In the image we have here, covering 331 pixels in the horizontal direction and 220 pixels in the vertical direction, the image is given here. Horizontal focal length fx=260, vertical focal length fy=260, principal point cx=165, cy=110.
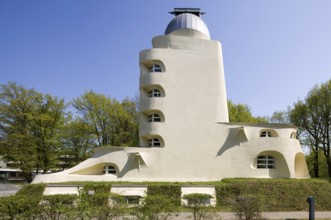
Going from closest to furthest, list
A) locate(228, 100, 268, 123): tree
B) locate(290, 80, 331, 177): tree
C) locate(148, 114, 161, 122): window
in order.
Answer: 1. locate(148, 114, 161, 122): window
2. locate(290, 80, 331, 177): tree
3. locate(228, 100, 268, 123): tree

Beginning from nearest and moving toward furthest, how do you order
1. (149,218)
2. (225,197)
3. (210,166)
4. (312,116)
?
(149,218), (225,197), (210,166), (312,116)

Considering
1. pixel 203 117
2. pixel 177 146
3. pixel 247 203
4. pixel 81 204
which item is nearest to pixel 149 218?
pixel 81 204

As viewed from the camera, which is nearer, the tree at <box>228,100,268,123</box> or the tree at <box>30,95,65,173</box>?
the tree at <box>30,95,65,173</box>

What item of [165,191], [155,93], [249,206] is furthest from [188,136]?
[249,206]

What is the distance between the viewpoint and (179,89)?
2478 centimetres

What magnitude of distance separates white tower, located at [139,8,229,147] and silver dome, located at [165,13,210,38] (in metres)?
1.52

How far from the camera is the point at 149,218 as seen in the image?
10.3 m

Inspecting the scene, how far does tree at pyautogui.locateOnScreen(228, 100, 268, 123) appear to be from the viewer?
3931 cm

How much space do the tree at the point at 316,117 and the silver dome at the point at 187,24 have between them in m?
15.2

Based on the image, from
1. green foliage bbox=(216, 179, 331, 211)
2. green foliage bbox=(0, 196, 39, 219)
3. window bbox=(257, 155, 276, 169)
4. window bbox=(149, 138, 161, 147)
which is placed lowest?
green foliage bbox=(216, 179, 331, 211)

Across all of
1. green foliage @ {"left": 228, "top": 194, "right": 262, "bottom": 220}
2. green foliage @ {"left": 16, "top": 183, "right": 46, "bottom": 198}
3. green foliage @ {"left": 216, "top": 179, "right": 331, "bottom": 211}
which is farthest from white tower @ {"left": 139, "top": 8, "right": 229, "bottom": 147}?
green foliage @ {"left": 228, "top": 194, "right": 262, "bottom": 220}

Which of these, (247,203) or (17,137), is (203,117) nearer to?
(247,203)

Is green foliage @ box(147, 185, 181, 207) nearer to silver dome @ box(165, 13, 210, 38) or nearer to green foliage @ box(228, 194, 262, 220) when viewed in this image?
green foliage @ box(228, 194, 262, 220)

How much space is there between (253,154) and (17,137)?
27.9 meters
